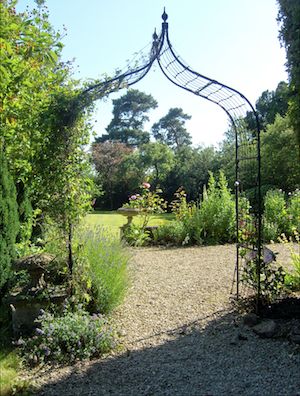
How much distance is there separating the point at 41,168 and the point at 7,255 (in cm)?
100

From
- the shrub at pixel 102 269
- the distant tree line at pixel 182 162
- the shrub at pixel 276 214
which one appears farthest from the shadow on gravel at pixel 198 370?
the distant tree line at pixel 182 162

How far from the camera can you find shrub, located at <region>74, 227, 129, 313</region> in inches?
152

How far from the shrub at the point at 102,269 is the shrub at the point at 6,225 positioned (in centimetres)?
75

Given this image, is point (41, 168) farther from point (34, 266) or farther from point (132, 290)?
point (132, 290)

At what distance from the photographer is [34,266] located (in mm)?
3762

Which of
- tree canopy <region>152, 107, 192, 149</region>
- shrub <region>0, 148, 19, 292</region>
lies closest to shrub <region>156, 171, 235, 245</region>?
shrub <region>0, 148, 19, 292</region>

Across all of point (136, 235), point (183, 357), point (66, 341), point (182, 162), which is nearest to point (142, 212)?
point (136, 235)

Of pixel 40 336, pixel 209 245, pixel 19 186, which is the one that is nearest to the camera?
pixel 40 336

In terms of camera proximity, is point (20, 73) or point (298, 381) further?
point (20, 73)

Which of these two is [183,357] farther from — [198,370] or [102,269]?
[102,269]

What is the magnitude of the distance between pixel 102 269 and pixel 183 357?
1310mm

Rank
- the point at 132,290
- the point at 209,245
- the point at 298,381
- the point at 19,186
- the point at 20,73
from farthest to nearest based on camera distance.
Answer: the point at 209,245, the point at 19,186, the point at 132,290, the point at 20,73, the point at 298,381

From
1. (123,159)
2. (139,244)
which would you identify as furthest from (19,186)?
(123,159)

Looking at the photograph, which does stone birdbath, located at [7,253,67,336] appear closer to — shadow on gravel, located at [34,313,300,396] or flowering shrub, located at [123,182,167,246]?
shadow on gravel, located at [34,313,300,396]
